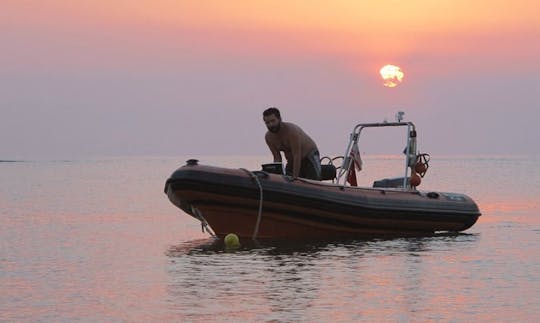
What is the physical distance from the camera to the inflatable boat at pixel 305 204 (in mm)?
14984

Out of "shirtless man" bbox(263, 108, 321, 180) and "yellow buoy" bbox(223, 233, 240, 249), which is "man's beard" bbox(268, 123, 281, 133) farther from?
"yellow buoy" bbox(223, 233, 240, 249)

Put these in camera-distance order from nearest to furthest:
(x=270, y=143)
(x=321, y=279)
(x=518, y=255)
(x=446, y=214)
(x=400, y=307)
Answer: (x=400, y=307), (x=321, y=279), (x=518, y=255), (x=270, y=143), (x=446, y=214)

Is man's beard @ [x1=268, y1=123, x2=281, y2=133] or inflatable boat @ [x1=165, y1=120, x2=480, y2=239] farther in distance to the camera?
man's beard @ [x1=268, y1=123, x2=281, y2=133]

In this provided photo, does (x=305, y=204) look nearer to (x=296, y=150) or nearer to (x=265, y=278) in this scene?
(x=296, y=150)

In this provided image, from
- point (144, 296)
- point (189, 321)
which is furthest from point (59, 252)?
point (189, 321)

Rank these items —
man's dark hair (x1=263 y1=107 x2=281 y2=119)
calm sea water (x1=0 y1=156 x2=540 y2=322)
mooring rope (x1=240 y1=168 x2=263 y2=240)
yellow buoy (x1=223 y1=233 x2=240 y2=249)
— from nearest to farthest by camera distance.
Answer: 1. calm sea water (x1=0 y1=156 x2=540 y2=322)
2. yellow buoy (x1=223 y1=233 x2=240 y2=249)
3. mooring rope (x1=240 y1=168 x2=263 y2=240)
4. man's dark hair (x1=263 y1=107 x2=281 y2=119)

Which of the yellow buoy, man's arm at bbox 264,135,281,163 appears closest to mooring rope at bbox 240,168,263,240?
the yellow buoy

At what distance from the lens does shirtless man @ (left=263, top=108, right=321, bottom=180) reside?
50.4 feet

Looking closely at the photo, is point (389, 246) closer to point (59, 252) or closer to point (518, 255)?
point (518, 255)

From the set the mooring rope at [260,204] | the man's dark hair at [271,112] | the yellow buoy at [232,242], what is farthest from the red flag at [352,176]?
the yellow buoy at [232,242]

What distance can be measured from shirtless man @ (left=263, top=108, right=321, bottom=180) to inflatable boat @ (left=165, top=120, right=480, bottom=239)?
237mm

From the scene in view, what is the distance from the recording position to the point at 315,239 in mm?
15828

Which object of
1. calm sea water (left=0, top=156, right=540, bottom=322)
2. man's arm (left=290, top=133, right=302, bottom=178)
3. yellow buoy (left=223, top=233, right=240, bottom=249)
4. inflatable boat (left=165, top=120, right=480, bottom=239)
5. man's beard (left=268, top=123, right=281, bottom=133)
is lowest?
calm sea water (left=0, top=156, right=540, bottom=322)

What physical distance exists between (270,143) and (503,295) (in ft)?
18.8
